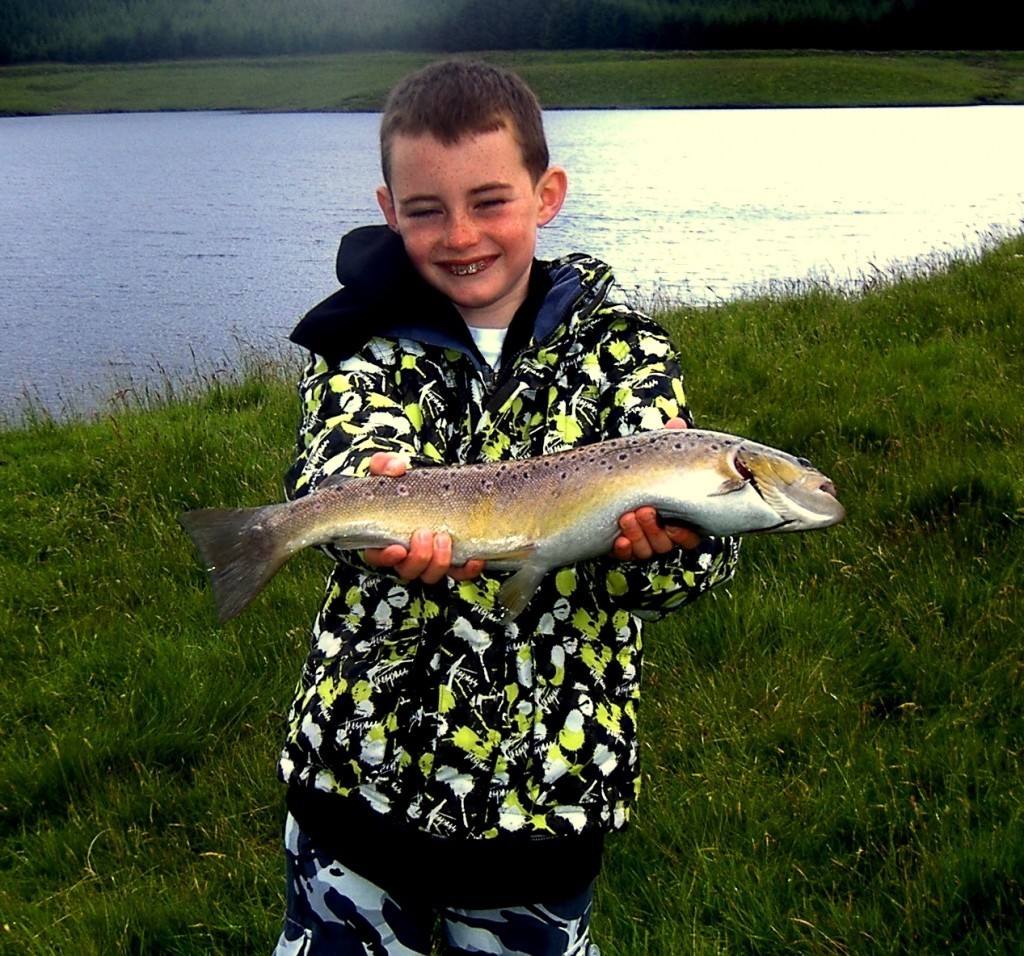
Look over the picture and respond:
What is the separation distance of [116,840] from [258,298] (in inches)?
721

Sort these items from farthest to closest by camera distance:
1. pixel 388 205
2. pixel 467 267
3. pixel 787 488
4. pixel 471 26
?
pixel 471 26 < pixel 388 205 < pixel 467 267 < pixel 787 488

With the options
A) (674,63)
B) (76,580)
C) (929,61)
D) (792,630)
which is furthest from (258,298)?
(929,61)

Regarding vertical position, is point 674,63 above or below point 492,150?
below

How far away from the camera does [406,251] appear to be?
2941 mm

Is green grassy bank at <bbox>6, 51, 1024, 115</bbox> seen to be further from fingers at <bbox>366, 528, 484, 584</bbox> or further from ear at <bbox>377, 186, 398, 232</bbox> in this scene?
fingers at <bbox>366, 528, 484, 584</bbox>

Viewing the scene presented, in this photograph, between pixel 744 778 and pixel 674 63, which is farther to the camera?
pixel 674 63

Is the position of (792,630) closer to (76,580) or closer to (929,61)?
(76,580)

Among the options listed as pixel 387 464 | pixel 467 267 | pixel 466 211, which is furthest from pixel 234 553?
Answer: pixel 466 211

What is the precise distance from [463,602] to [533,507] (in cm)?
30

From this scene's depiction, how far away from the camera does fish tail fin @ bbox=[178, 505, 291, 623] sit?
108 inches

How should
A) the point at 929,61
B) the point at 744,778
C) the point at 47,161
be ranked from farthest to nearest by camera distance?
the point at 929,61 → the point at 47,161 → the point at 744,778

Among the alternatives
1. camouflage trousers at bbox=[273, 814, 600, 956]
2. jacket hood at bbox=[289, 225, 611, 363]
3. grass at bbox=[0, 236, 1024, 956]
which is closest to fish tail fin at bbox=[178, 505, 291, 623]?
jacket hood at bbox=[289, 225, 611, 363]

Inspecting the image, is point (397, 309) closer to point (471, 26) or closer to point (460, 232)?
point (460, 232)

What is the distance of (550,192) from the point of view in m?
3.13
